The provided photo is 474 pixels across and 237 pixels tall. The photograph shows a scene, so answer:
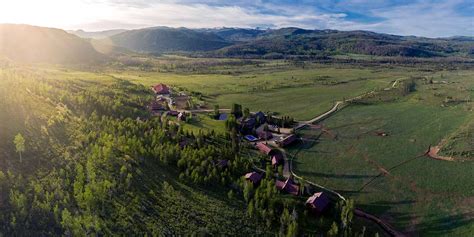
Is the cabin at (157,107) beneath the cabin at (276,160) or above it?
above

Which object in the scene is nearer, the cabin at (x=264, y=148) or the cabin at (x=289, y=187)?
the cabin at (x=289, y=187)

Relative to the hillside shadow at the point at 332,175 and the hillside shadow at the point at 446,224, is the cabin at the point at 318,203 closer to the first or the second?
the hillside shadow at the point at 332,175

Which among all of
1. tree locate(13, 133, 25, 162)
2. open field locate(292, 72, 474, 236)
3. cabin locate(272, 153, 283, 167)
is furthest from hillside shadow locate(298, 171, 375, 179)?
tree locate(13, 133, 25, 162)

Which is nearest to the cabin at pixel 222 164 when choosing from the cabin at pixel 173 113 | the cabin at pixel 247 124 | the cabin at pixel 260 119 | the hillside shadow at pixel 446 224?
the cabin at pixel 247 124

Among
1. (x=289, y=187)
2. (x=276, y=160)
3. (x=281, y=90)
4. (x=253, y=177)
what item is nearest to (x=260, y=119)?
(x=276, y=160)

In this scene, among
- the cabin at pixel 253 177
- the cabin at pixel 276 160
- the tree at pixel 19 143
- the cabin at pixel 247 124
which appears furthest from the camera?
the cabin at pixel 247 124

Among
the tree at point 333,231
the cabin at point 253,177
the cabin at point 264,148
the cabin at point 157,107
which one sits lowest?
the tree at point 333,231
